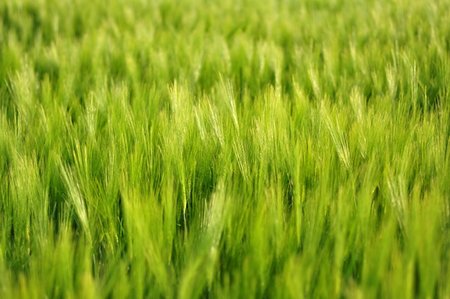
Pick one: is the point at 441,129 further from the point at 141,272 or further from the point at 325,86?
the point at 141,272

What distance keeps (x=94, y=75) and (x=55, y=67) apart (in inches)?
8.7

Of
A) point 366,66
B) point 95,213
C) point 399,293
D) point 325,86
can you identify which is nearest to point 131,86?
point 325,86

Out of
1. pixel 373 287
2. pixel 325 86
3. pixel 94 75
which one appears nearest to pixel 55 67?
pixel 94 75

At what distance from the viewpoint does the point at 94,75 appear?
4.86 ft

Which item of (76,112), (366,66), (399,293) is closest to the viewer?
(399,293)

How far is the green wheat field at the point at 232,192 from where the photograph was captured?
0.55 m

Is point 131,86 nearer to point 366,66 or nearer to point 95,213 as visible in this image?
point 366,66

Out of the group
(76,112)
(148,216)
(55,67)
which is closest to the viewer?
(148,216)

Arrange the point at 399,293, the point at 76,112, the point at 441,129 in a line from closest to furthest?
the point at 399,293
the point at 441,129
the point at 76,112

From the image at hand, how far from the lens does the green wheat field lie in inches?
21.5

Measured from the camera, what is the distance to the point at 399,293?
1.60 feet

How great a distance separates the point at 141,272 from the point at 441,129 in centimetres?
62

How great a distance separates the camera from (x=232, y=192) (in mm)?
698

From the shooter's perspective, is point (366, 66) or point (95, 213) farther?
point (366, 66)
